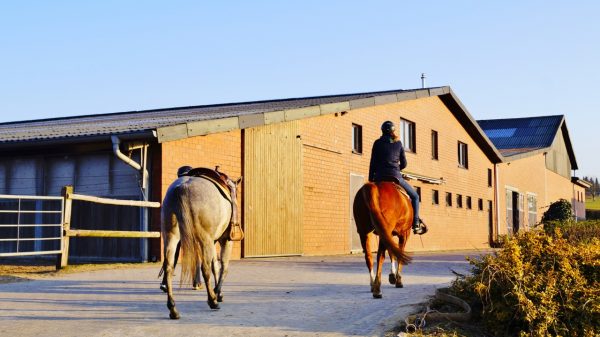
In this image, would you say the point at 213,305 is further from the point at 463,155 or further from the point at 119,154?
the point at 463,155

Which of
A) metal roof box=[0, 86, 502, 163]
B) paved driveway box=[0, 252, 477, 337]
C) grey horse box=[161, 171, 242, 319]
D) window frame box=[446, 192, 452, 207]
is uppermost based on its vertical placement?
metal roof box=[0, 86, 502, 163]

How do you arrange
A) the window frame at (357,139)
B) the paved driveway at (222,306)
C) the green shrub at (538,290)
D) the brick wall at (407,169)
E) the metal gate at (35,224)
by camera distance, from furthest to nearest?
the window frame at (357,139)
the brick wall at (407,169)
the metal gate at (35,224)
the green shrub at (538,290)
the paved driveway at (222,306)

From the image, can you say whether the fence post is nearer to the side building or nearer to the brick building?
the brick building

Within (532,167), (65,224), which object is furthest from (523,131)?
(65,224)

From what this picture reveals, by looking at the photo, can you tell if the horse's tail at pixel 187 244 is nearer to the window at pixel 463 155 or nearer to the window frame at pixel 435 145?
the window frame at pixel 435 145

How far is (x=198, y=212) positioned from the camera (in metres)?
7.64

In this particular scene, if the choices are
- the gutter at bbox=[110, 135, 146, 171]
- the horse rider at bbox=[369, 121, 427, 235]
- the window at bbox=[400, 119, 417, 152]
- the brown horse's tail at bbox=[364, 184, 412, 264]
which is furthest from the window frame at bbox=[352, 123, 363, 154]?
the brown horse's tail at bbox=[364, 184, 412, 264]

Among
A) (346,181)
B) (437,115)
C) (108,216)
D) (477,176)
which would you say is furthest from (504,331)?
(477,176)

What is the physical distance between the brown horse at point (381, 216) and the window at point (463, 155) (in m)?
23.9

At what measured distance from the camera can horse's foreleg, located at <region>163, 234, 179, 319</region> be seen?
717 centimetres

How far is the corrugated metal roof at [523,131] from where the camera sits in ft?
163

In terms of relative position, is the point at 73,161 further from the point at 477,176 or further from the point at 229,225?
the point at 477,176

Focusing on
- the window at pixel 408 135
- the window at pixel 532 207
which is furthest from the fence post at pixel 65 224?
the window at pixel 532 207

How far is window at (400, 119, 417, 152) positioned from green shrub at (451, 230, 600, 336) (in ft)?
61.8
